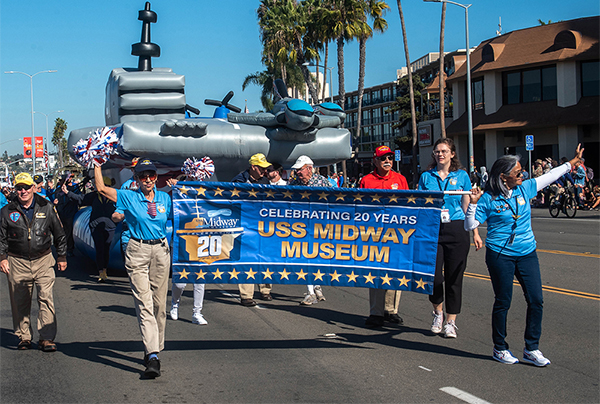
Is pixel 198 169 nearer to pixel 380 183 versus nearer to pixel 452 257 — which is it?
pixel 380 183

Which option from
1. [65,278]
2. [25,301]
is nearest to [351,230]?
[25,301]

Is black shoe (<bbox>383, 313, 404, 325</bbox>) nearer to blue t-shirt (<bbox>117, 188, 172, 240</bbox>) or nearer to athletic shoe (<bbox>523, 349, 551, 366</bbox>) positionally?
athletic shoe (<bbox>523, 349, 551, 366</bbox>)

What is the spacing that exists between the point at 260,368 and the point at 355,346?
1.12 meters

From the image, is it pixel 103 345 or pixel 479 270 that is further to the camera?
pixel 479 270

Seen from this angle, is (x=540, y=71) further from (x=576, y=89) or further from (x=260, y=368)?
(x=260, y=368)

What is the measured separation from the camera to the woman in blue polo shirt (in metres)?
6.21

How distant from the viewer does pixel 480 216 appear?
5547 mm

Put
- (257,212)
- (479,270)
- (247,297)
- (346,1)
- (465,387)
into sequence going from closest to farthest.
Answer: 1. (465,387)
2. (257,212)
3. (247,297)
4. (479,270)
5. (346,1)

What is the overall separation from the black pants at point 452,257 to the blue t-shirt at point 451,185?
0.11 metres

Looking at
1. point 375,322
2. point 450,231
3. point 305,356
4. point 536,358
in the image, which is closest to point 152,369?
point 305,356

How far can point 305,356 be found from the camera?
Answer: 5848 millimetres

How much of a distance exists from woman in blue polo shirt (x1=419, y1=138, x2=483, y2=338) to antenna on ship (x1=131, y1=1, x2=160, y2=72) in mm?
8987

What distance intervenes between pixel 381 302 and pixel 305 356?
1.33 meters

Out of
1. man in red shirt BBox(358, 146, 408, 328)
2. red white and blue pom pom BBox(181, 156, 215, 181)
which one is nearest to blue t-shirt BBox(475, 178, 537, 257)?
man in red shirt BBox(358, 146, 408, 328)
